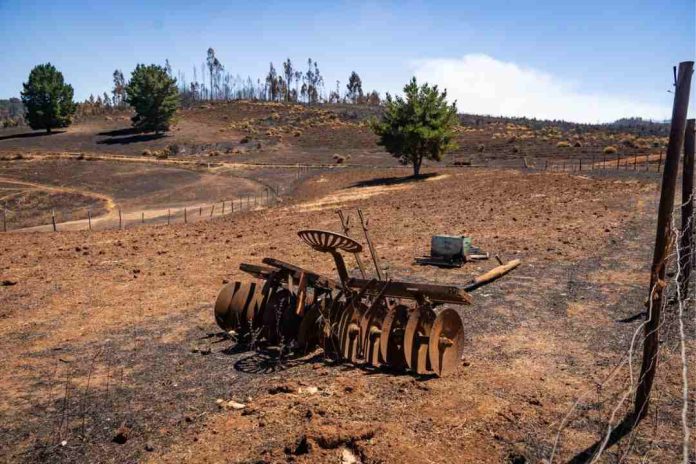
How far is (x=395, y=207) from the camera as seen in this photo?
1139 inches

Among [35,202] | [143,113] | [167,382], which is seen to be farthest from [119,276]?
[143,113]

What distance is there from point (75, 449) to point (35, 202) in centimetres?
4043

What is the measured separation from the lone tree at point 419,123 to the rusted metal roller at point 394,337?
3411 cm

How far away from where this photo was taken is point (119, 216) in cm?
3528

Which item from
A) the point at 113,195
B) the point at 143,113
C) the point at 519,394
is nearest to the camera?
the point at 519,394

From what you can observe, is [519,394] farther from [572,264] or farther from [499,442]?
[572,264]

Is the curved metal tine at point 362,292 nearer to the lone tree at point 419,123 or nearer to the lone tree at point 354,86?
the lone tree at point 419,123

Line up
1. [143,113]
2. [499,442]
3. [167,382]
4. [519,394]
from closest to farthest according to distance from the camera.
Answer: [499,442] → [519,394] → [167,382] → [143,113]

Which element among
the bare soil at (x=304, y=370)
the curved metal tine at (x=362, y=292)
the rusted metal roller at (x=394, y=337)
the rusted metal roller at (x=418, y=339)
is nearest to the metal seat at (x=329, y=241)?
the curved metal tine at (x=362, y=292)

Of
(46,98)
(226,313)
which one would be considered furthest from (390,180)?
(46,98)

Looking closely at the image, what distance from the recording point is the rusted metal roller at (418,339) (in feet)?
27.7

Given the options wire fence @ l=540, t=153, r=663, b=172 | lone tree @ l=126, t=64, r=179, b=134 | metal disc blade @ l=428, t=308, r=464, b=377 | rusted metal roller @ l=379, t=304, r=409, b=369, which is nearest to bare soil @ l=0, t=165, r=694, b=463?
metal disc blade @ l=428, t=308, r=464, b=377

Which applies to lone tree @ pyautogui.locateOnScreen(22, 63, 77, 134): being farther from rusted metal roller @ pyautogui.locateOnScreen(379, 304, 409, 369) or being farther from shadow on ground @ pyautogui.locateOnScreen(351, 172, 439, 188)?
rusted metal roller @ pyautogui.locateOnScreen(379, 304, 409, 369)

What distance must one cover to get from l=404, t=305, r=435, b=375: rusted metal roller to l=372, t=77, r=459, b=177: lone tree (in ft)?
113
